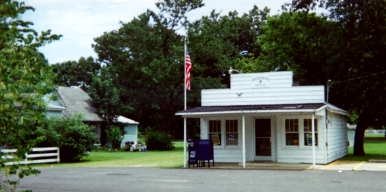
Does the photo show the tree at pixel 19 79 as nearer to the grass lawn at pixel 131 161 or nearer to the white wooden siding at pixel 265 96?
the grass lawn at pixel 131 161

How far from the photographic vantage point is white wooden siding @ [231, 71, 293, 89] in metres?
22.5

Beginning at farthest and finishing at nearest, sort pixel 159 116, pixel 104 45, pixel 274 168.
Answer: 1. pixel 104 45
2. pixel 159 116
3. pixel 274 168

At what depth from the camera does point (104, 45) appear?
71.6 metres

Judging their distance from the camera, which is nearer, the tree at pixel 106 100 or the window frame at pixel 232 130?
the window frame at pixel 232 130

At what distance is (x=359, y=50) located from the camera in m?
25.6

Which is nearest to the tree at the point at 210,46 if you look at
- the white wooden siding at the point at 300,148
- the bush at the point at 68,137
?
the bush at the point at 68,137

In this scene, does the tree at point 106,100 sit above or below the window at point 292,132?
above

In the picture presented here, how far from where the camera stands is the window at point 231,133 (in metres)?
22.8

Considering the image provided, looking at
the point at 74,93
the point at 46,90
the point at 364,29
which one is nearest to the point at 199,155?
the point at 364,29

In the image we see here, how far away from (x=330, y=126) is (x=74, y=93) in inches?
1188

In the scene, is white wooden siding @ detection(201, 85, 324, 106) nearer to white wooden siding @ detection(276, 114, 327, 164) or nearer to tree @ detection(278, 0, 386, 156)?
white wooden siding @ detection(276, 114, 327, 164)

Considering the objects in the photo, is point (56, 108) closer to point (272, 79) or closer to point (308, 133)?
point (272, 79)

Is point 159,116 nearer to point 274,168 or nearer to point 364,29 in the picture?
point 364,29

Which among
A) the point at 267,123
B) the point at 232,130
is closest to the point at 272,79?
the point at 267,123
